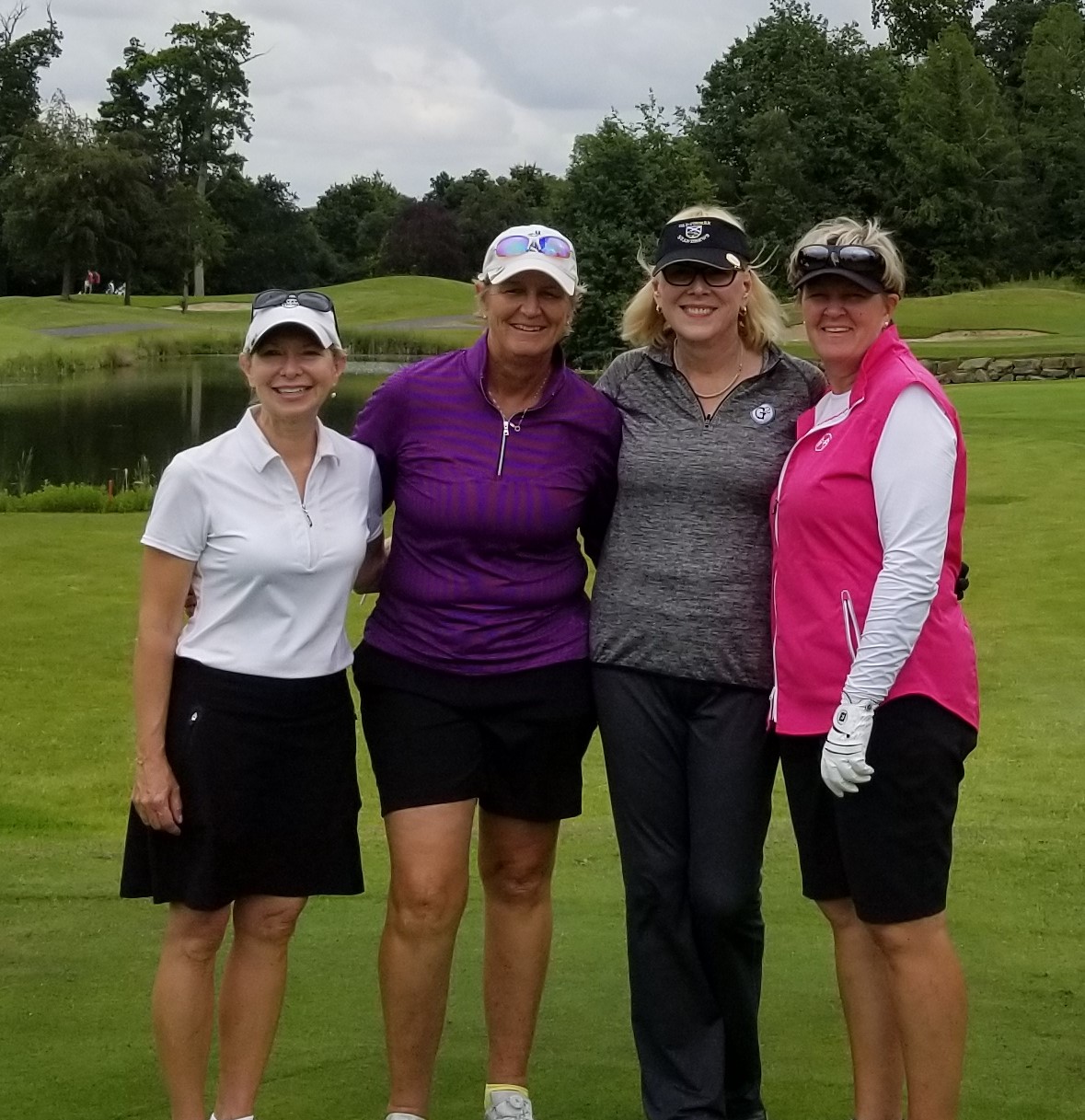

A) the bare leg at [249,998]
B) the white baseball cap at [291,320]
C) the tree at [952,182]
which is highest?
the tree at [952,182]

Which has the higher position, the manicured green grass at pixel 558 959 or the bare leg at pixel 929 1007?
the bare leg at pixel 929 1007

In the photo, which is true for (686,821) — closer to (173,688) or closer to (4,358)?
(173,688)

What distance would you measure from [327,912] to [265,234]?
6926 centimetres

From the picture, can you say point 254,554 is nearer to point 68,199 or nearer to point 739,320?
point 739,320

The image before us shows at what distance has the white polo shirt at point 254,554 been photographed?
9.89ft

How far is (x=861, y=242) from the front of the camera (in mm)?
3084

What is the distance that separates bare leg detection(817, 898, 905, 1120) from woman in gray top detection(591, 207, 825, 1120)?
24 centimetres

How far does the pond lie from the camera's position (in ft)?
75.7

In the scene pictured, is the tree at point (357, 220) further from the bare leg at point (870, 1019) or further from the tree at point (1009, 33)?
the bare leg at point (870, 1019)

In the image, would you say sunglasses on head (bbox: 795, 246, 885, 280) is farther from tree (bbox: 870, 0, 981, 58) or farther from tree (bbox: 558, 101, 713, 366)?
tree (bbox: 870, 0, 981, 58)

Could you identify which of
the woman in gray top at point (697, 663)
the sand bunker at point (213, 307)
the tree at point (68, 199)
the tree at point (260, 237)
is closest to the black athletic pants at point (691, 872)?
the woman in gray top at point (697, 663)

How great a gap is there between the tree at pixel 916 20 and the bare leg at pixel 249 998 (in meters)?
73.3

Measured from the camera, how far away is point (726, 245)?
3373mm

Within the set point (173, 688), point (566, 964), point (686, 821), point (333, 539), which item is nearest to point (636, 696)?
point (686, 821)
